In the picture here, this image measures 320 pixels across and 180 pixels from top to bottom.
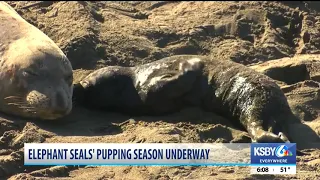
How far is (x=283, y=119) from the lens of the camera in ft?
21.5

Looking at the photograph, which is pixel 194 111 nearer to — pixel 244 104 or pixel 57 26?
pixel 244 104

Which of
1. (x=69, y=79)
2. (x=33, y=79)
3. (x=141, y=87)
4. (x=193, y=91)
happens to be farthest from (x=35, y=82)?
(x=193, y=91)

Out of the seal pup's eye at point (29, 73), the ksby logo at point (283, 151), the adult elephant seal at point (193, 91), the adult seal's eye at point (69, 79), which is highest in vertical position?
the seal pup's eye at point (29, 73)

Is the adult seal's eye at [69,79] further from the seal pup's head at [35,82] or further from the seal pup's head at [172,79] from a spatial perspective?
the seal pup's head at [172,79]

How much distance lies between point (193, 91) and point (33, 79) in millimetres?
1501

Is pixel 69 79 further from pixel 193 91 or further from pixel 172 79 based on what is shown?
pixel 193 91

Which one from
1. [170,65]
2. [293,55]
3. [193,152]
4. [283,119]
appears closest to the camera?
[193,152]

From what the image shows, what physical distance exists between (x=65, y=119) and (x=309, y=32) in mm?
3562

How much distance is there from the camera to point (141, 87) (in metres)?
7.00

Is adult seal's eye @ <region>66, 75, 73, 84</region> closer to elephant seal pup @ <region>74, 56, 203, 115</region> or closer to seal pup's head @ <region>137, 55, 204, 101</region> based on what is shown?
elephant seal pup @ <region>74, 56, 203, 115</region>

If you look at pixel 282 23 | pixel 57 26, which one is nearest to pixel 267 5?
pixel 282 23

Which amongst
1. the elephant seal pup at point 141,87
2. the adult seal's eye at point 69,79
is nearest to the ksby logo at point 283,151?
the elephant seal pup at point 141,87

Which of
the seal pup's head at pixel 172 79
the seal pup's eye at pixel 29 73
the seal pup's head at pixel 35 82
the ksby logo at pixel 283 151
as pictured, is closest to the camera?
the ksby logo at pixel 283 151

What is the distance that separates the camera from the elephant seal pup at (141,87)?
6.88 metres
